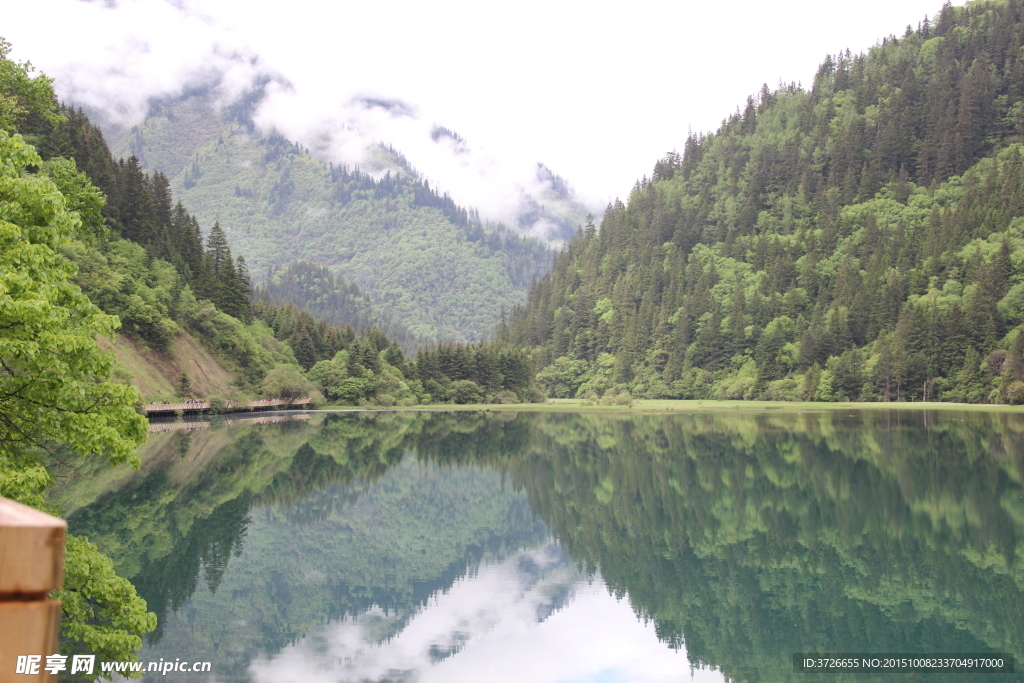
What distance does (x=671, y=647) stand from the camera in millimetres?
17328

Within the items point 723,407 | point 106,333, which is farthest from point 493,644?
point 723,407

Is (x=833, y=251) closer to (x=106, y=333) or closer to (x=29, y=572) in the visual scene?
(x=106, y=333)

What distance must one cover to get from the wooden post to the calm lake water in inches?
571

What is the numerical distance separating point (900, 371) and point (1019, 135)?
7390 cm

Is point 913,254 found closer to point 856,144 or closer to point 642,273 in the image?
point 856,144

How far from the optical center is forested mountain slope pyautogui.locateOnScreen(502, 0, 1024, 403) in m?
103

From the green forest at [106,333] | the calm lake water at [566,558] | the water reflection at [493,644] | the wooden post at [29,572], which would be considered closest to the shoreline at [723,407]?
the green forest at [106,333]

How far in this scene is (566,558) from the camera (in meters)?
26.0

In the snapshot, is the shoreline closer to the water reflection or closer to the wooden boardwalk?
the wooden boardwalk

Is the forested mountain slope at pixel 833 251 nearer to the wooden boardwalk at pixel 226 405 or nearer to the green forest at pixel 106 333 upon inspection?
the green forest at pixel 106 333

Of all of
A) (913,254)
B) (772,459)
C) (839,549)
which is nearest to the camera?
(839,549)

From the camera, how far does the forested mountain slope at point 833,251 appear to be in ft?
338

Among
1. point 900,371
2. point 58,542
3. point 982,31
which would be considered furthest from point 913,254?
point 58,542

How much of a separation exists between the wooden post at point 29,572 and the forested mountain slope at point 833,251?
9775 cm
